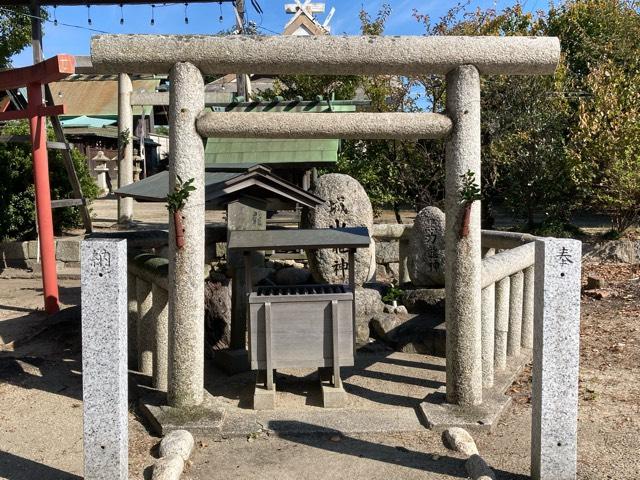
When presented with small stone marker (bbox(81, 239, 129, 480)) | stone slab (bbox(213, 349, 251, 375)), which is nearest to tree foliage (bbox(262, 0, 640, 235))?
stone slab (bbox(213, 349, 251, 375))

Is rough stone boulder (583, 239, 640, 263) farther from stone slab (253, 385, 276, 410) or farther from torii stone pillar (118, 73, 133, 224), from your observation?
torii stone pillar (118, 73, 133, 224)

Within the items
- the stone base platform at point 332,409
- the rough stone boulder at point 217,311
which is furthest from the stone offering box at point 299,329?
the rough stone boulder at point 217,311

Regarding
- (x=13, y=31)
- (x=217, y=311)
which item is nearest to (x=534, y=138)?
(x=217, y=311)

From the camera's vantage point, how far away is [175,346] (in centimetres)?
482

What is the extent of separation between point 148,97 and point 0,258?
4573 millimetres

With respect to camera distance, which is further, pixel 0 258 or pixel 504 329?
pixel 0 258

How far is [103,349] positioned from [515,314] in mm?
4264

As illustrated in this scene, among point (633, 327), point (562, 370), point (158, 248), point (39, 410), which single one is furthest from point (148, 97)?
point (562, 370)

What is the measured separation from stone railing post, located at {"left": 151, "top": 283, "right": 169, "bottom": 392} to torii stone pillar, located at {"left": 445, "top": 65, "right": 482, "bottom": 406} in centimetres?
241

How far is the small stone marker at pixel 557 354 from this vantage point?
3656mm

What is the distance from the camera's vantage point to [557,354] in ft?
12.1

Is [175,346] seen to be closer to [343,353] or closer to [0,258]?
[343,353]

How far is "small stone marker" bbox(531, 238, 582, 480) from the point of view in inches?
144

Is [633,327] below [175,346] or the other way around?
below
